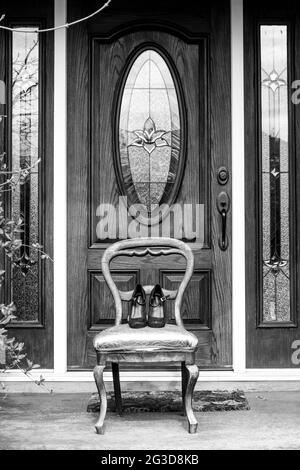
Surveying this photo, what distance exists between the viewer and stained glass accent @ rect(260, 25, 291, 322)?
4.17m

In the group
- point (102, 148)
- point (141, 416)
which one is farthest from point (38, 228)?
point (141, 416)

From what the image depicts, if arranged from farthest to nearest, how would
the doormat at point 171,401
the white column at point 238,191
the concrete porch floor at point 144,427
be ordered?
the white column at point 238,191, the doormat at point 171,401, the concrete porch floor at point 144,427

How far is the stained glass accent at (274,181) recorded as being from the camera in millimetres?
4172

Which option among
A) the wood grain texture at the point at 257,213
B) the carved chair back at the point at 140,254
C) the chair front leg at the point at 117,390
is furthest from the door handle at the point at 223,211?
the chair front leg at the point at 117,390

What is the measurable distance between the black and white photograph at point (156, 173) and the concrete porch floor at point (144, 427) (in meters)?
0.39

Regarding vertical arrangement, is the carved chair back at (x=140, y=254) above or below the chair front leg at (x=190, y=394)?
above

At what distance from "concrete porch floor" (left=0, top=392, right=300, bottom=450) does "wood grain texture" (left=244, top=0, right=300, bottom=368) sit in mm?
342

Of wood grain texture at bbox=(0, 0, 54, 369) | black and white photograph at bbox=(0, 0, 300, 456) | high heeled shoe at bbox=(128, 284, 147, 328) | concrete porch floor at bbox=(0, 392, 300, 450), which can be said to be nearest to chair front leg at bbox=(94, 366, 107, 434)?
concrete porch floor at bbox=(0, 392, 300, 450)

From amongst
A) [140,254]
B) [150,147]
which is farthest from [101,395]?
[150,147]

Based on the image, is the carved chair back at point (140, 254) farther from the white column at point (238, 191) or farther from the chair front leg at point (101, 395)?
the white column at point (238, 191)

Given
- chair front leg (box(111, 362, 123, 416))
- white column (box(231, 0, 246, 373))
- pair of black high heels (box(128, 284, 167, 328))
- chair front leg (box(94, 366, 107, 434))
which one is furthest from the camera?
white column (box(231, 0, 246, 373))

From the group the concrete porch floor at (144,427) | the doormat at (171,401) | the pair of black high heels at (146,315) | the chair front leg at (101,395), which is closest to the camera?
the concrete porch floor at (144,427)

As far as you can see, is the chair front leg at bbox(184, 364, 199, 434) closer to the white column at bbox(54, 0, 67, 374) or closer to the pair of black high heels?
the pair of black high heels

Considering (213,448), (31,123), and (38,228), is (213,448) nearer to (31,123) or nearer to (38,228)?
Answer: (38,228)
